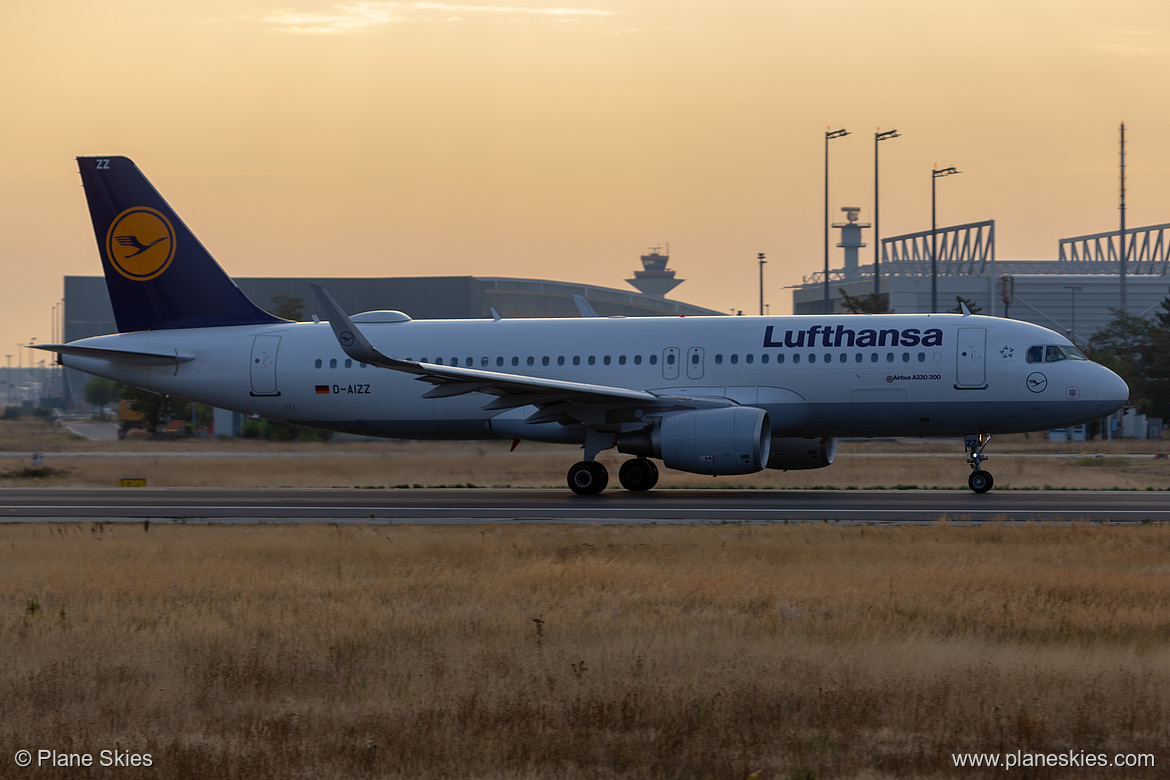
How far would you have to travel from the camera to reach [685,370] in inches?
1013

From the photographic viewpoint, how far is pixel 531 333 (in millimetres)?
27484

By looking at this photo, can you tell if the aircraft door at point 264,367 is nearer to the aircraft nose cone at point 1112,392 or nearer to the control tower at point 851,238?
the aircraft nose cone at point 1112,392

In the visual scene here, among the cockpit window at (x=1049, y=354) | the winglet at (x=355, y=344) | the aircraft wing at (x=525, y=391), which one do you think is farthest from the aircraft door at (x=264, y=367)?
the cockpit window at (x=1049, y=354)

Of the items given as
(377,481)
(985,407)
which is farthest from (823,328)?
(377,481)

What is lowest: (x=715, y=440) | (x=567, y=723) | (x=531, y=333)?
(x=567, y=723)

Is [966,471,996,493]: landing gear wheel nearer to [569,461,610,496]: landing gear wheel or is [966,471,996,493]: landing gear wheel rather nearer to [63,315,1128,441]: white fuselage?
[63,315,1128,441]: white fuselage

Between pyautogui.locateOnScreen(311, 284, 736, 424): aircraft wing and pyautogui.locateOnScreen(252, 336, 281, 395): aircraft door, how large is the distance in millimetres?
4592

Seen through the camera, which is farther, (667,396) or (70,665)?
(667,396)

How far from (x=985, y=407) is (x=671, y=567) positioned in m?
12.7

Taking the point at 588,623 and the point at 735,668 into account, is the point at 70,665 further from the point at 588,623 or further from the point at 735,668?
the point at 735,668

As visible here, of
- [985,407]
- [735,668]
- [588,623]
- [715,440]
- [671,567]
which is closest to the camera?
[735,668]

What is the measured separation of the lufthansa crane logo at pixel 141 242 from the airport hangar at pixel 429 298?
5404 centimetres

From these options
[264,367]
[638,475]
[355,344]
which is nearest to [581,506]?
[638,475]

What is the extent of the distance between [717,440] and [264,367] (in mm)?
11411
